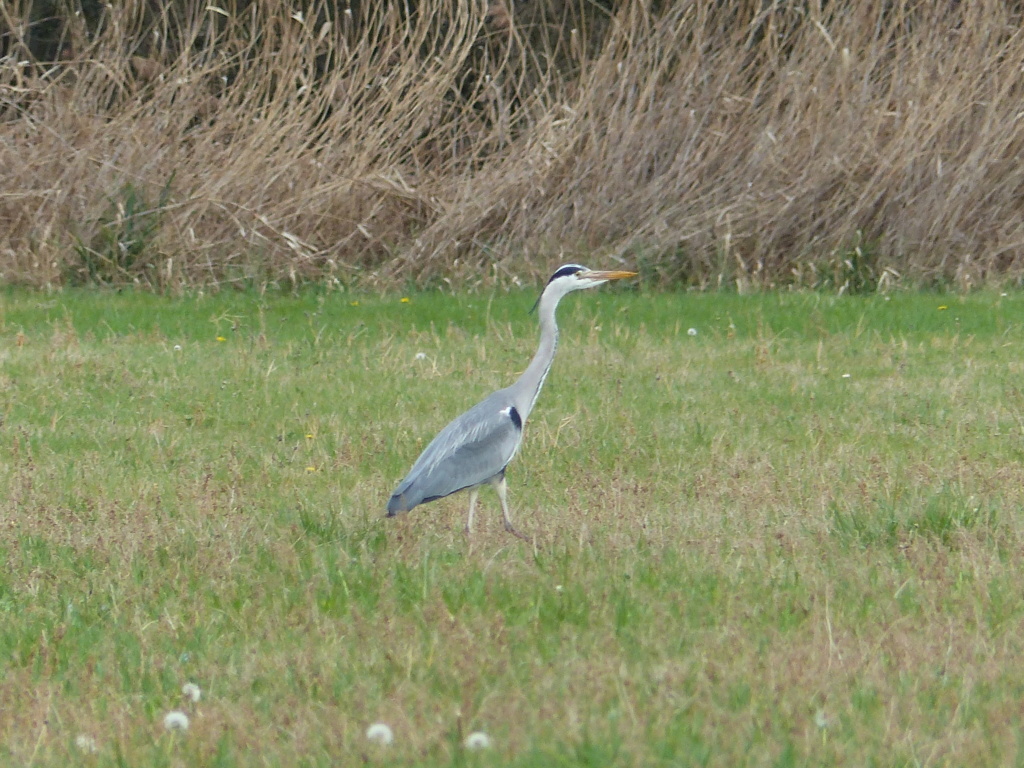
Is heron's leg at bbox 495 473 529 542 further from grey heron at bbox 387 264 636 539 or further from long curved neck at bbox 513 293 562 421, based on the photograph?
long curved neck at bbox 513 293 562 421

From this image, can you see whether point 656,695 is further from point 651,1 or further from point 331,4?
point 331,4

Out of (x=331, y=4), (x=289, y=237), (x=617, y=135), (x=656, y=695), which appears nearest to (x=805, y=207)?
(x=617, y=135)

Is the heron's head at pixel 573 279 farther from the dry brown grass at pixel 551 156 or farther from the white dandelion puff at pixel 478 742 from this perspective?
the dry brown grass at pixel 551 156

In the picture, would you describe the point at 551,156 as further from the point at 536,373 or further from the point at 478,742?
the point at 478,742

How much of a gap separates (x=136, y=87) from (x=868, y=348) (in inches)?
242

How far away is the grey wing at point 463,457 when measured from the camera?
4.45 metres

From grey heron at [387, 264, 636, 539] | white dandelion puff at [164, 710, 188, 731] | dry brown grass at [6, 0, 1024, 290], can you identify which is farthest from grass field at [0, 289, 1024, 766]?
dry brown grass at [6, 0, 1024, 290]

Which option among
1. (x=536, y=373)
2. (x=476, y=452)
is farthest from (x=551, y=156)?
(x=476, y=452)

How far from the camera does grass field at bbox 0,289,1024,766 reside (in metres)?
3.08

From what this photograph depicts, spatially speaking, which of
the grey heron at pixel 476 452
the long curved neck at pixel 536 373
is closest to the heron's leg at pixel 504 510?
the grey heron at pixel 476 452

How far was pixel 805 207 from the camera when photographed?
10477mm

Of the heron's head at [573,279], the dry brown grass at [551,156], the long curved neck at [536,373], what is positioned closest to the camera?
the long curved neck at [536,373]

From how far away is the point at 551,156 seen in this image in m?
11.0

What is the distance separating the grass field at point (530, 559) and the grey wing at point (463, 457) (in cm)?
17
